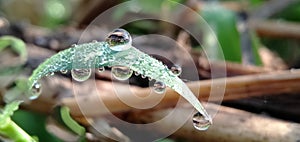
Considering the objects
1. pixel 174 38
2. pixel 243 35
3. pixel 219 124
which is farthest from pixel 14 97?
pixel 243 35

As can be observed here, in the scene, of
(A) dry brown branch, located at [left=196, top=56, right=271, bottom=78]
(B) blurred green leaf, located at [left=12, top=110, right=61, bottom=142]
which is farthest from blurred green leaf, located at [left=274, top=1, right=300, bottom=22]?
(B) blurred green leaf, located at [left=12, top=110, right=61, bottom=142]

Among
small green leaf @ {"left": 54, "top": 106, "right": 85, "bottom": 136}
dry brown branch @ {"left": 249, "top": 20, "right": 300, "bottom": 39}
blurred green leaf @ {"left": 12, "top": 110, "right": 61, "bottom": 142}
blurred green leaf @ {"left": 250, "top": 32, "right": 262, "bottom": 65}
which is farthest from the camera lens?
dry brown branch @ {"left": 249, "top": 20, "right": 300, "bottom": 39}

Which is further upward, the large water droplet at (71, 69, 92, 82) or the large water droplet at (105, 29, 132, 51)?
the large water droplet at (105, 29, 132, 51)

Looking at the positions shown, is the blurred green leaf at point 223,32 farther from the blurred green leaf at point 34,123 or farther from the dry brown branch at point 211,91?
the blurred green leaf at point 34,123

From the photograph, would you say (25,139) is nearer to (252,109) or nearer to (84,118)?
(84,118)

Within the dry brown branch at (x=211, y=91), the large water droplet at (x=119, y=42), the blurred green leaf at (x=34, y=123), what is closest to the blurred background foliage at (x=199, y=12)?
the dry brown branch at (x=211, y=91)


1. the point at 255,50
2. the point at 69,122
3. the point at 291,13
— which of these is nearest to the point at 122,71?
the point at 69,122

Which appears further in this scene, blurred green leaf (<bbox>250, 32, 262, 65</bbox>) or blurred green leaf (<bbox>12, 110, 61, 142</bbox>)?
blurred green leaf (<bbox>250, 32, 262, 65</bbox>)

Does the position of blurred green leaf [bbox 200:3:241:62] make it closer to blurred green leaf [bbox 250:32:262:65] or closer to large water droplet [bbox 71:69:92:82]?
blurred green leaf [bbox 250:32:262:65]

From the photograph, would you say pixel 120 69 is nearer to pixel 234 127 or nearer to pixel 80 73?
pixel 80 73
